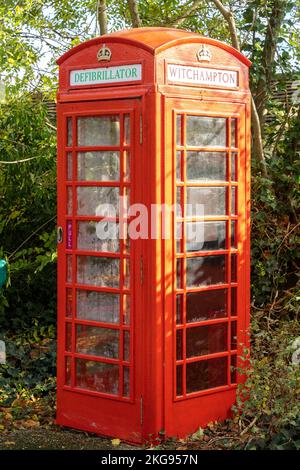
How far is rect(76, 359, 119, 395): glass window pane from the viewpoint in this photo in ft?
18.7

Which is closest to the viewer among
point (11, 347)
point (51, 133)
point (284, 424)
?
point (284, 424)

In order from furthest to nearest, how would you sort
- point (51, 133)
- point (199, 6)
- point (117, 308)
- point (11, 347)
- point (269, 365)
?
point (199, 6)
point (51, 133)
point (11, 347)
point (269, 365)
point (117, 308)

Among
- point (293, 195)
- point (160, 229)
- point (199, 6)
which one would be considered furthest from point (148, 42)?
point (199, 6)

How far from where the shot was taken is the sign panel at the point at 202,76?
5.48 meters

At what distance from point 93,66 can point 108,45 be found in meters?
0.17

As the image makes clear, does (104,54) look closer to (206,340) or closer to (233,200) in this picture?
(233,200)

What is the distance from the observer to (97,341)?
5770mm

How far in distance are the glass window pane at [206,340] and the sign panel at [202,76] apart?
1591 mm

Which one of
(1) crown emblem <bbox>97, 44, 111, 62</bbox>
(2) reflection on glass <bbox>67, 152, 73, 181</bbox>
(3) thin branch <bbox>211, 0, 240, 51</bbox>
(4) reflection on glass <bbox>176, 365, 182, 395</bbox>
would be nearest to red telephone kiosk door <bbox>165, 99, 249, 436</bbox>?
(4) reflection on glass <bbox>176, 365, 182, 395</bbox>

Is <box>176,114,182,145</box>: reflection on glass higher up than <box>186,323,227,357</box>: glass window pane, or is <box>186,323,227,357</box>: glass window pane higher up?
<box>176,114,182,145</box>: reflection on glass

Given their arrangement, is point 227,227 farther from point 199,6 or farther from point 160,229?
point 199,6

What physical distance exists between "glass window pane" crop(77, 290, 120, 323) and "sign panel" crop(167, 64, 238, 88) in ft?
4.74

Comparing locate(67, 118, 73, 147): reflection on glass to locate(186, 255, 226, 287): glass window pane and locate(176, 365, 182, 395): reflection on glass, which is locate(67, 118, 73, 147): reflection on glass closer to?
locate(186, 255, 226, 287): glass window pane

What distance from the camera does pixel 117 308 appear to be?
564 cm
